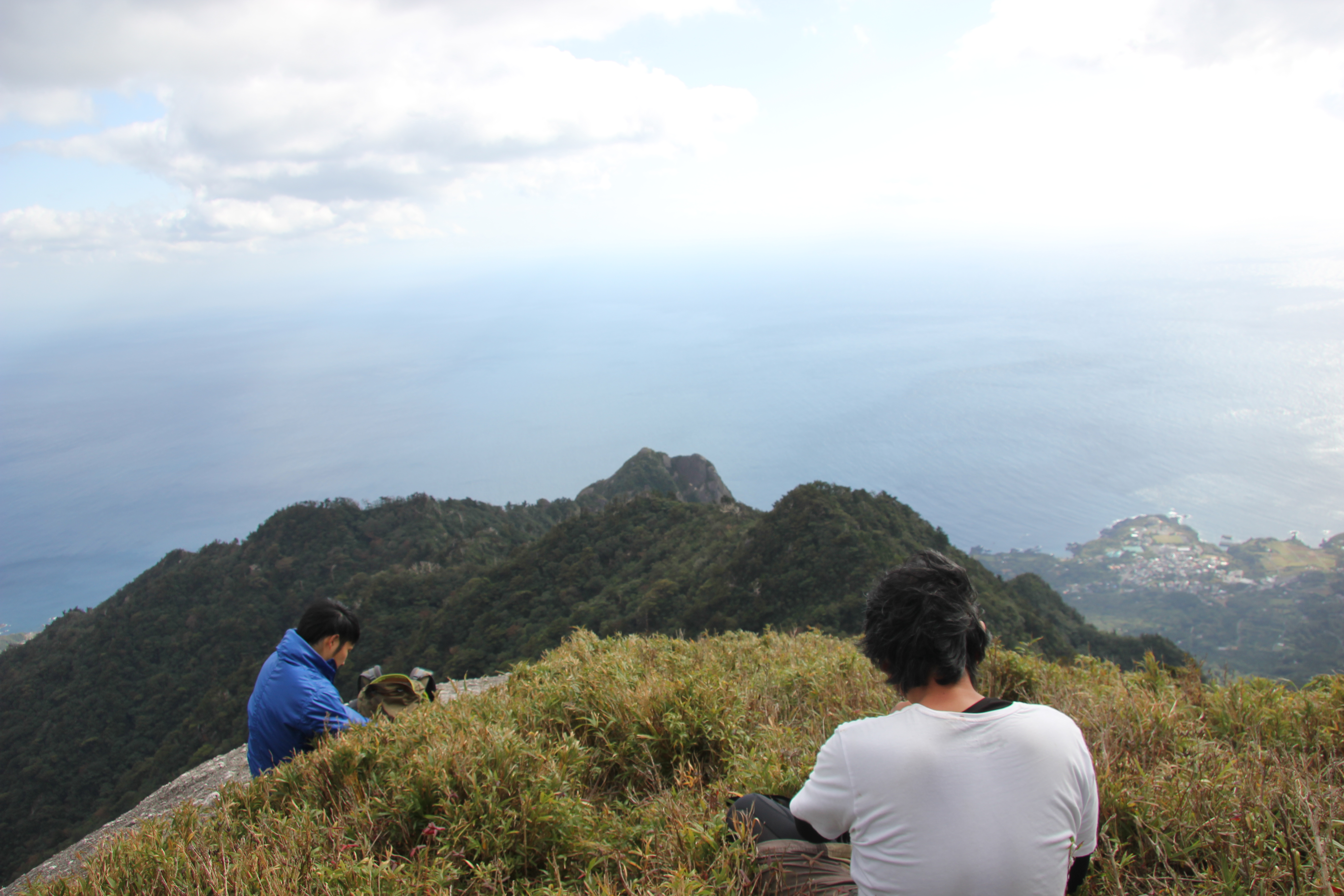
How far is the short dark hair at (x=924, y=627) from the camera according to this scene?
6.02 feet

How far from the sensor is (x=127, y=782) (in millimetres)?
17984

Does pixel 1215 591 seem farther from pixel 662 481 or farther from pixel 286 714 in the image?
pixel 286 714

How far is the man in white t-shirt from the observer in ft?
5.23

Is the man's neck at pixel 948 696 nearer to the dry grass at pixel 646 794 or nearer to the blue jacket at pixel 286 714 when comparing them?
the dry grass at pixel 646 794

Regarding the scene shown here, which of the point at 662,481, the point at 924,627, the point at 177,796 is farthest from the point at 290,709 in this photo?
the point at 662,481

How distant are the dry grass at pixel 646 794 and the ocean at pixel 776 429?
76161mm

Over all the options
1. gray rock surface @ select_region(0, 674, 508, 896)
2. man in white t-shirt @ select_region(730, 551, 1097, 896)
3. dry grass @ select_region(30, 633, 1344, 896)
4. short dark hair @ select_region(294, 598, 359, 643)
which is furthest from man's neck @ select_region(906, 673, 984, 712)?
gray rock surface @ select_region(0, 674, 508, 896)

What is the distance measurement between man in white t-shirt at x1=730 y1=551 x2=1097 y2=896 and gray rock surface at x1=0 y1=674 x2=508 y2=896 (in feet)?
11.3

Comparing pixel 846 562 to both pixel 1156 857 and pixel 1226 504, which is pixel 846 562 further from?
pixel 1226 504

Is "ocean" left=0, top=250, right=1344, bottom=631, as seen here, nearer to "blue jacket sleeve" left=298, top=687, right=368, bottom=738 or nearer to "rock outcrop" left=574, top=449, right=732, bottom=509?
"rock outcrop" left=574, top=449, right=732, bottom=509

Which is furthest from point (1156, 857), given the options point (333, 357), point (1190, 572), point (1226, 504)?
point (333, 357)

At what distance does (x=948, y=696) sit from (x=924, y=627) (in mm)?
196

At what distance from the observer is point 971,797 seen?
62.9 inches

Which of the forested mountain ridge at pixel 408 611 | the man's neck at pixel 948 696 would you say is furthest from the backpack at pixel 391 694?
the forested mountain ridge at pixel 408 611
